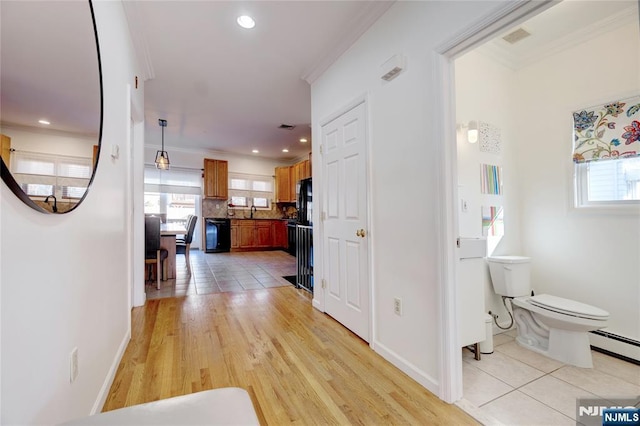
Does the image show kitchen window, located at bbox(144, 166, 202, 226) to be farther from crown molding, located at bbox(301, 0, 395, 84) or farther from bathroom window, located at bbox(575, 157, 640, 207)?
bathroom window, located at bbox(575, 157, 640, 207)

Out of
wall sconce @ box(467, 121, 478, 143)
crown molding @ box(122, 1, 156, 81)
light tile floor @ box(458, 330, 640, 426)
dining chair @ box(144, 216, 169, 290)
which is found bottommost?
light tile floor @ box(458, 330, 640, 426)

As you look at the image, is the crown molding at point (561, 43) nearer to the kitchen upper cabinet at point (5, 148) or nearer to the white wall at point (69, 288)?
the white wall at point (69, 288)

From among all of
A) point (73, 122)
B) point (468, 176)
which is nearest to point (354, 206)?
point (468, 176)

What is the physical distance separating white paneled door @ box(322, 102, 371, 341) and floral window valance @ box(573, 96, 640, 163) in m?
1.86

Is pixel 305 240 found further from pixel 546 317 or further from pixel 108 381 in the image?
pixel 546 317

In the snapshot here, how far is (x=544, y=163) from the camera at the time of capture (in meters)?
2.51

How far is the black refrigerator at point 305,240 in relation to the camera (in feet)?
11.6

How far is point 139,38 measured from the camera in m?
2.35

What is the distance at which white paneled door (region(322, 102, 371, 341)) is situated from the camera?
7.24ft

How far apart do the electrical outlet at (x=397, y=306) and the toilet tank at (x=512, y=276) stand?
1.14 meters

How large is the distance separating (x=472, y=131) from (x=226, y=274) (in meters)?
4.02

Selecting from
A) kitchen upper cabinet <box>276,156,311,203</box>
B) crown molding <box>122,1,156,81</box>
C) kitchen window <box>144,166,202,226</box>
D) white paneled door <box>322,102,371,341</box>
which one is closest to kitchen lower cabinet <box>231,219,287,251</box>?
kitchen upper cabinet <box>276,156,311,203</box>

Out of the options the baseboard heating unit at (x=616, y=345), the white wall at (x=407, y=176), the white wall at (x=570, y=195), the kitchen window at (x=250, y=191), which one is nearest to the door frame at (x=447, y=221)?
the white wall at (x=407, y=176)

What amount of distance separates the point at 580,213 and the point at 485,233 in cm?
74
